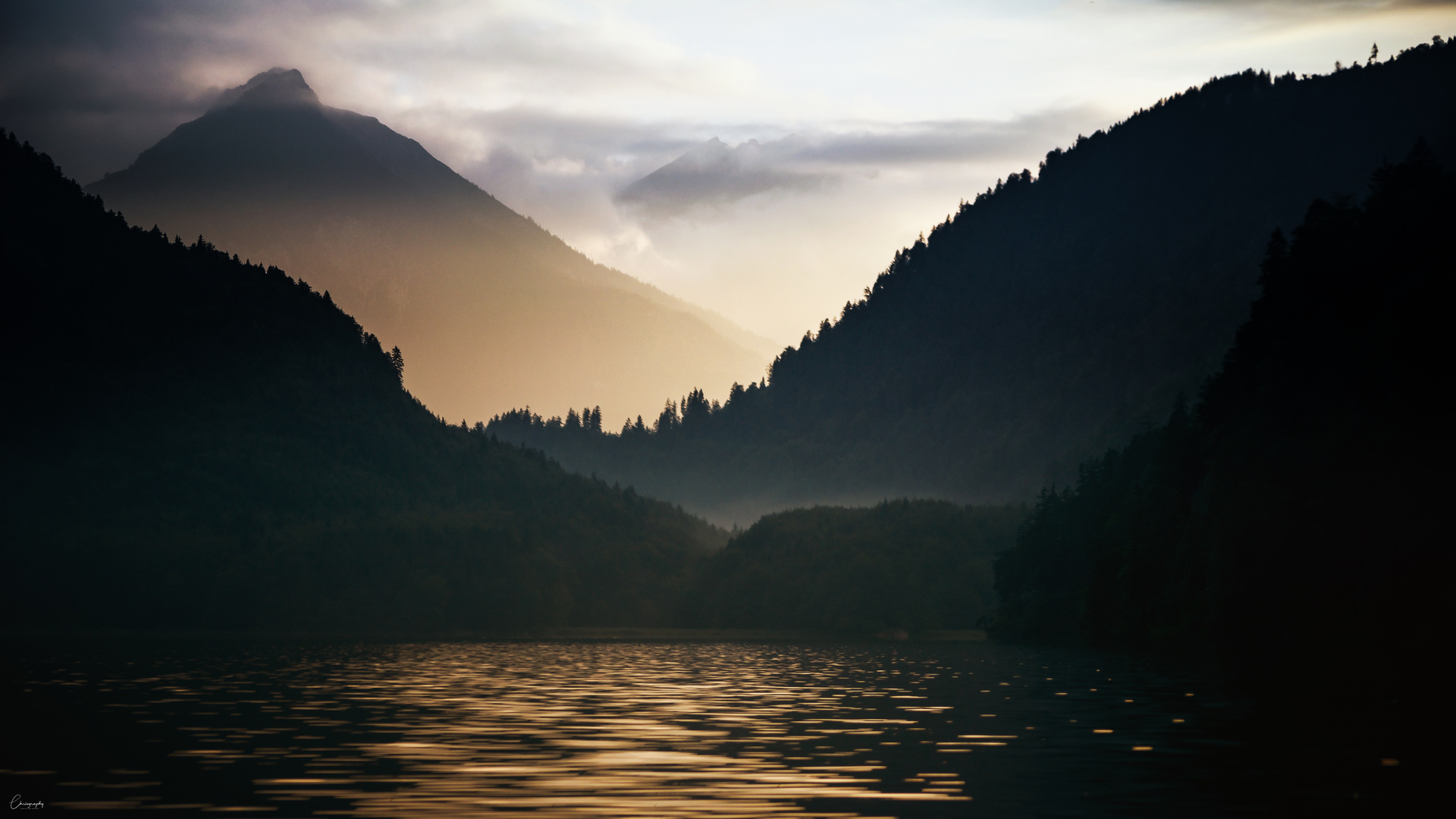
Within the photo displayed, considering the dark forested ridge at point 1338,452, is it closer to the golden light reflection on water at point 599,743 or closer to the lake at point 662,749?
the lake at point 662,749

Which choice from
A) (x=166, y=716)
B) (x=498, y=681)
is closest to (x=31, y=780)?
(x=166, y=716)

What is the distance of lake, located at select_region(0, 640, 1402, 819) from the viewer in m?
38.7

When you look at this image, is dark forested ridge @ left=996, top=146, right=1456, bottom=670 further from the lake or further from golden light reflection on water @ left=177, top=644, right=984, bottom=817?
golden light reflection on water @ left=177, top=644, right=984, bottom=817

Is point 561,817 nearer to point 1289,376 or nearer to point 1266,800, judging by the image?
point 1266,800

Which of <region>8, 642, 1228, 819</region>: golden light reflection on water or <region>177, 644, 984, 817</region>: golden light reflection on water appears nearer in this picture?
<region>8, 642, 1228, 819</region>: golden light reflection on water

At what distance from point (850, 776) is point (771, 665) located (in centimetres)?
9429

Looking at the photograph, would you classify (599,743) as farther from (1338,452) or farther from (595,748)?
(1338,452)

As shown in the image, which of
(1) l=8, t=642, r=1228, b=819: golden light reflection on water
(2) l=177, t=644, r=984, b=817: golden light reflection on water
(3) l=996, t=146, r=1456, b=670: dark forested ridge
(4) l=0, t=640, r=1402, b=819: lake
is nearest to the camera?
(4) l=0, t=640, r=1402, b=819: lake

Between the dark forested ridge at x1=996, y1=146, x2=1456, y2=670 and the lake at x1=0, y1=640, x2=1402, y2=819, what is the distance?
31.4ft

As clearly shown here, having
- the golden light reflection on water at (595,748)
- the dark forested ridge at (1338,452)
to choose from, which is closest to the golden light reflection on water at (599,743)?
the golden light reflection on water at (595,748)

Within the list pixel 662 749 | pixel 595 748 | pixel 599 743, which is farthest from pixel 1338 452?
pixel 595 748

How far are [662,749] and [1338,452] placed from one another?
180 ft

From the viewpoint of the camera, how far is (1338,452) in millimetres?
87562

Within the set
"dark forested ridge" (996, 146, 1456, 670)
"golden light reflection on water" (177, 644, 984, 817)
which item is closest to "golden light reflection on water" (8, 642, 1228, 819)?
"golden light reflection on water" (177, 644, 984, 817)
